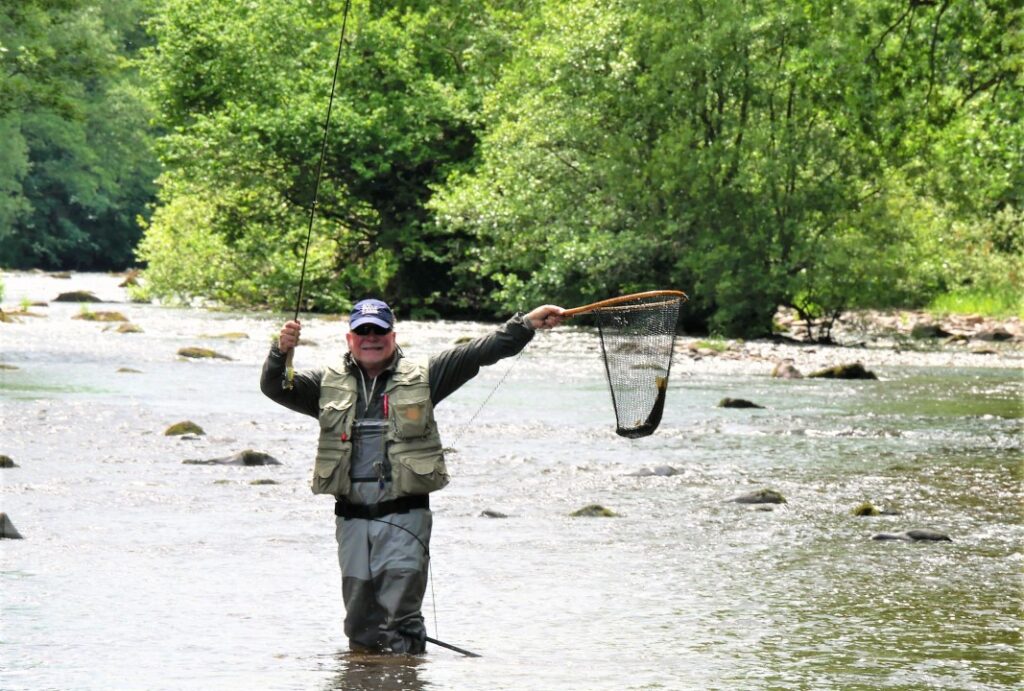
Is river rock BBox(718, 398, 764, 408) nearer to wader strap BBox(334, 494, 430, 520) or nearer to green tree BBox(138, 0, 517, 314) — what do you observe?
wader strap BBox(334, 494, 430, 520)

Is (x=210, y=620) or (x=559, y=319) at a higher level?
(x=559, y=319)

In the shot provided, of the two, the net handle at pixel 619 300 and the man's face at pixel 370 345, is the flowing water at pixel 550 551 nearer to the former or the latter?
the man's face at pixel 370 345

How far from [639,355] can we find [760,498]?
→ 4009 millimetres

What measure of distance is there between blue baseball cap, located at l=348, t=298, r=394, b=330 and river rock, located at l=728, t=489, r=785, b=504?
574 cm

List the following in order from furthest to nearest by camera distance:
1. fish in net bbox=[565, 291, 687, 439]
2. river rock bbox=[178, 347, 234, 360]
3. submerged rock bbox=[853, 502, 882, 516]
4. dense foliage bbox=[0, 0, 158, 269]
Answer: dense foliage bbox=[0, 0, 158, 269], river rock bbox=[178, 347, 234, 360], submerged rock bbox=[853, 502, 882, 516], fish in net bbox=[565, 291, 687, 439]

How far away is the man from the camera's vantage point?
259 inches

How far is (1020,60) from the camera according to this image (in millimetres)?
17203

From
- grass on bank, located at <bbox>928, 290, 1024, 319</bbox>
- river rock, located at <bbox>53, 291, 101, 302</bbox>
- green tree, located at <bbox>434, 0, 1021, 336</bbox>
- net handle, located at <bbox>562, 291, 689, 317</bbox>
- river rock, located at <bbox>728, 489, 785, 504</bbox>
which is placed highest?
green tree, located at <bbox>434, 0, 1021, 336</bbox>

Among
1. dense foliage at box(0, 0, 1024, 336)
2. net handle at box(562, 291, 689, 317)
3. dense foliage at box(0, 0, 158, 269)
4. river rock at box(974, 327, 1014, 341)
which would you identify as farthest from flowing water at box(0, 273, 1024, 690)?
dense foliage at box(0, 0, 158, 269)

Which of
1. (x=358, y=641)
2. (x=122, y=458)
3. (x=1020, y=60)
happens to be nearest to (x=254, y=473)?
(x=122, y=458)

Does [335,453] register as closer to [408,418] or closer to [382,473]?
[382,473]

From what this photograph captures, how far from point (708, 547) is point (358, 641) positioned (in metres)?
3.64

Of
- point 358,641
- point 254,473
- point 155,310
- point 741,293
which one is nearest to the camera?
point 358,641

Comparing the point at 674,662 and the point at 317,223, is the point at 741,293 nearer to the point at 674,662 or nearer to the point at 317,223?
the point at 317,223
